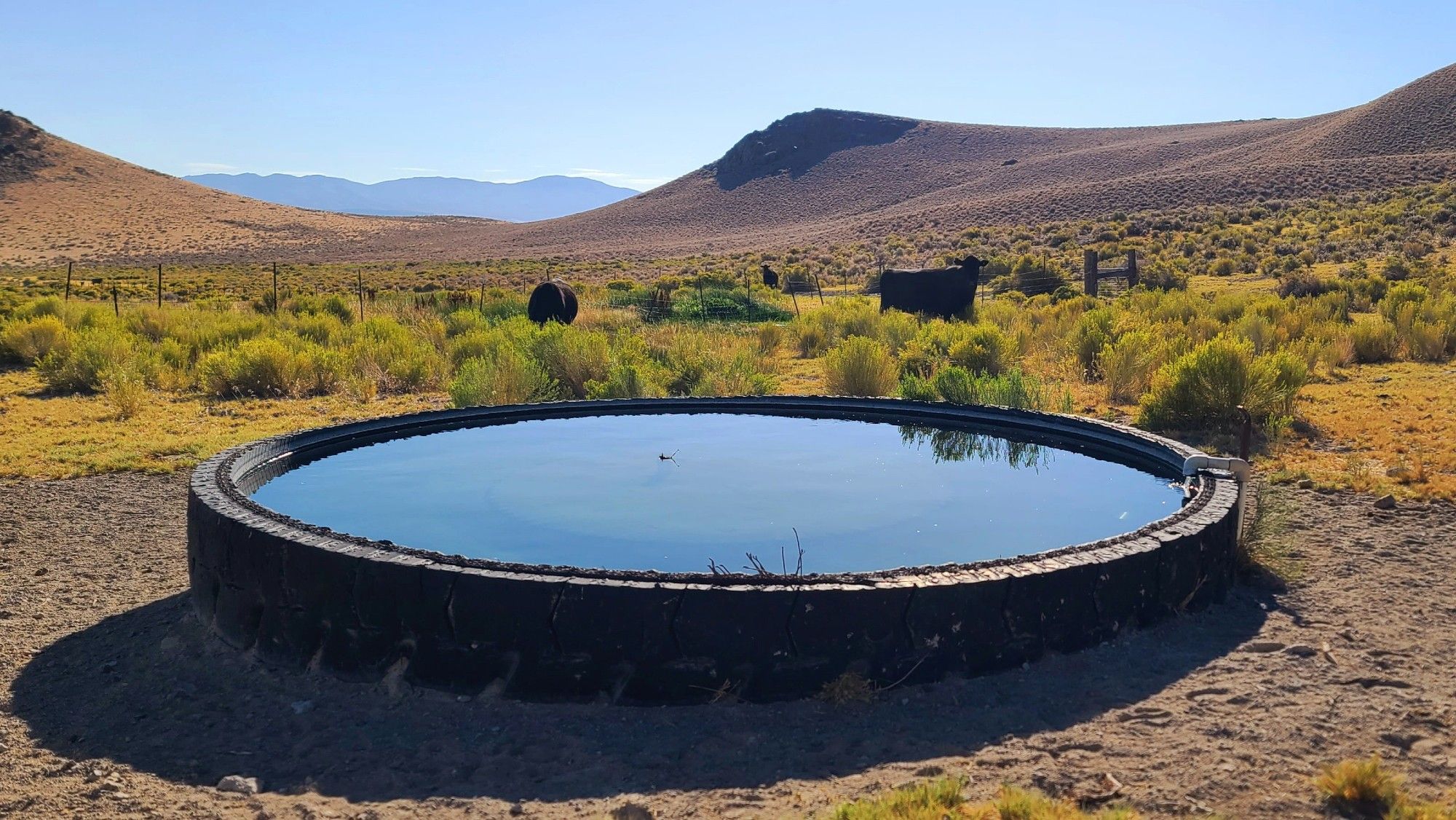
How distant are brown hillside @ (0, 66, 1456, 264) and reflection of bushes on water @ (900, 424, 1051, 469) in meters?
43.5

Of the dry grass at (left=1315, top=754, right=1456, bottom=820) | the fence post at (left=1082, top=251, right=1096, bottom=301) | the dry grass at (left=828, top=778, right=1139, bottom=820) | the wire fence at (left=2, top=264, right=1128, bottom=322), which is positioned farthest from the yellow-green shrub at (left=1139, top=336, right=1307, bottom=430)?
the fence post at (left=1082, top=251, right=1096, bottom=301)

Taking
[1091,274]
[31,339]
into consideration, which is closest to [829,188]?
[1091,274]

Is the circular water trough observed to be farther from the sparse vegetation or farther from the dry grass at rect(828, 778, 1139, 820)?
the sparse vegetation

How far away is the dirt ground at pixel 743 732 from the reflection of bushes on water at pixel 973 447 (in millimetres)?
2509

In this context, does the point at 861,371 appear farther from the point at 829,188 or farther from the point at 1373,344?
the point at 829,188

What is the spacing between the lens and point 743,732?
3.89 metres

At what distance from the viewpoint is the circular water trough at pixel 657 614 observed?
4.08m

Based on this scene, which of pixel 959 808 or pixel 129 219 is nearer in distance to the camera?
pixel 959 808

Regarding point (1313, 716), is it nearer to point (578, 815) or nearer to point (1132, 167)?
point (578, 815)

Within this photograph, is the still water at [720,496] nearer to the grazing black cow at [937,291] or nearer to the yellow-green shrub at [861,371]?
the yellow-green shrub at [861,371]

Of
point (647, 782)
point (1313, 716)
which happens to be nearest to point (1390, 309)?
point (1313, 716)

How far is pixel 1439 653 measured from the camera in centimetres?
454

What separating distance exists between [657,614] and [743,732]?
52cm

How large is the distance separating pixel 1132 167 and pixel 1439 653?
233 feet
